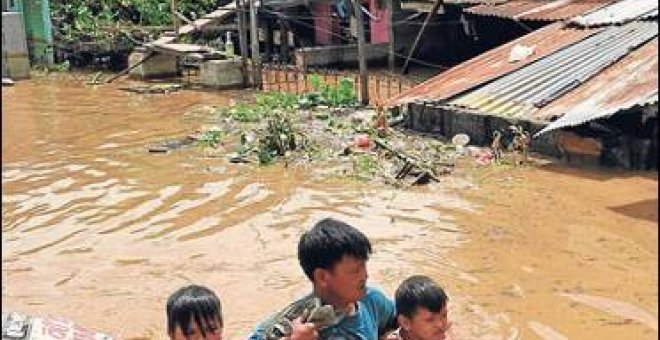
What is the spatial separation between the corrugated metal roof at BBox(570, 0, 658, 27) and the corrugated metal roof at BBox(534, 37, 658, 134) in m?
1.57

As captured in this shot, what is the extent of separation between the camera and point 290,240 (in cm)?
827

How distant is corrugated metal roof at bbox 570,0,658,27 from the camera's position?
459 inches

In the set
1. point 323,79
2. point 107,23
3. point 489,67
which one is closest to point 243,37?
point 323,79

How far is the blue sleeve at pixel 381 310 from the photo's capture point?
309 centimetres

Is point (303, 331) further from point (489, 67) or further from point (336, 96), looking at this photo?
point (336, 96)

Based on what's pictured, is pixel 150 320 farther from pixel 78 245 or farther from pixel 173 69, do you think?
pixel 173 69

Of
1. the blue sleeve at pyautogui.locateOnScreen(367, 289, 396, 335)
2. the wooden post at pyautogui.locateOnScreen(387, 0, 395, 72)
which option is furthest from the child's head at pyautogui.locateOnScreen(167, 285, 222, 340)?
the wooden post at pyautogui.locateOnScreen(387, 0, 395, 72)

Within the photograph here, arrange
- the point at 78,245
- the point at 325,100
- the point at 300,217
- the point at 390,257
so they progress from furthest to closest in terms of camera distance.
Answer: the point at 325,100, the point at 300,217, the point at 78,245, the point at 390,257

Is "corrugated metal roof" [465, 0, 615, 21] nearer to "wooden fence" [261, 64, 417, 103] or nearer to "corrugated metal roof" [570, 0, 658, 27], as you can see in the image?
"corrugated metal roof" [570, 0, 658, 27]

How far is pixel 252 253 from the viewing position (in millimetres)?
8000

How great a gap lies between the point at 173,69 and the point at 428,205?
43.3ft

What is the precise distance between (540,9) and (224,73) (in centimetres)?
667

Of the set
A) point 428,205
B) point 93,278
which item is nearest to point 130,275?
point 93,278

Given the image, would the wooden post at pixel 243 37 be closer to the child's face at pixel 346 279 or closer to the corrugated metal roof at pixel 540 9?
the corrugated metal roof at pixel 540 9
